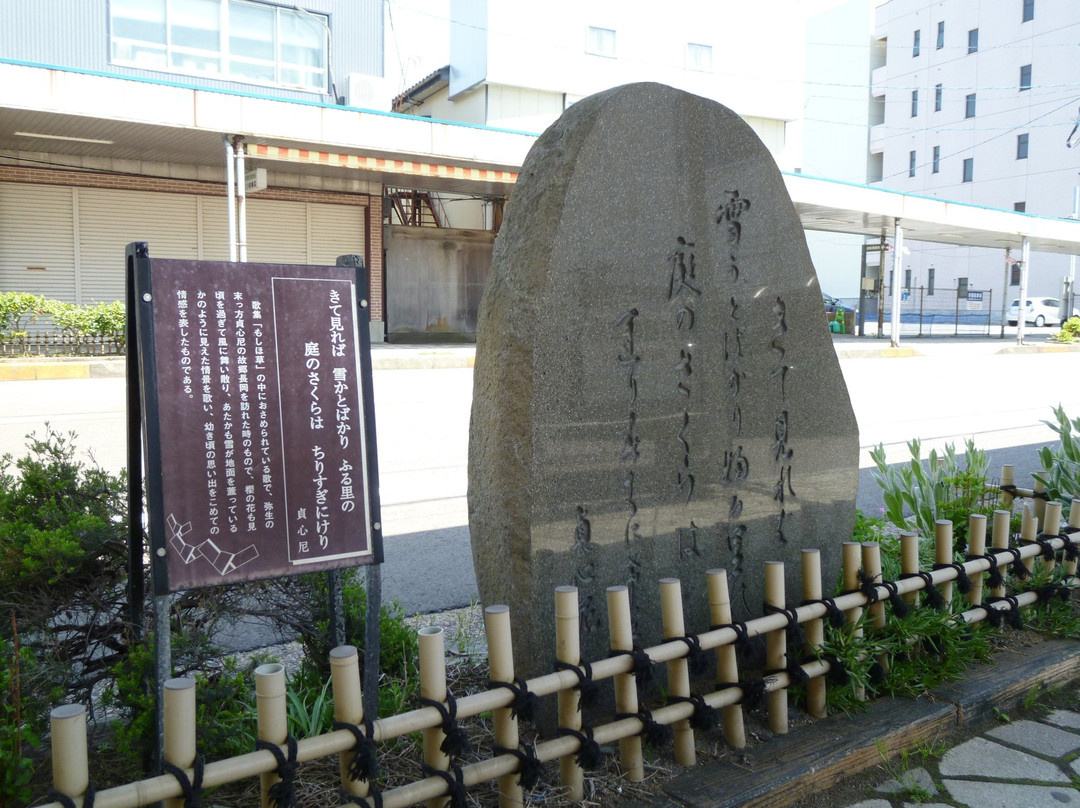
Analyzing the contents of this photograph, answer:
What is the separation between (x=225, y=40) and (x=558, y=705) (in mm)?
19796

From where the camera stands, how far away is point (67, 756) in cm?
187

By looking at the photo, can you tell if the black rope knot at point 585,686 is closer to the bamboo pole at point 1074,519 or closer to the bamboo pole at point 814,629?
the bamboo pole at point 814,629

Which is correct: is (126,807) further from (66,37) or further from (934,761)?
(66,37)

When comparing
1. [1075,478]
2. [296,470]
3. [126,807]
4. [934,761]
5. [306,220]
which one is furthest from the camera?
[306,220]

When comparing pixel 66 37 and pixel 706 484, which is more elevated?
pixel 66 37

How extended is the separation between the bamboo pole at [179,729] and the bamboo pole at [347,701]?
344 millimetres

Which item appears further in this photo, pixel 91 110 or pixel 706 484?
pixel 91 110

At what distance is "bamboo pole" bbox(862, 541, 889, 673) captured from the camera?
132 inches

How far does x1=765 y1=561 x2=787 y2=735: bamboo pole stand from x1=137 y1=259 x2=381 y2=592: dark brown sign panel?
1.43 metres

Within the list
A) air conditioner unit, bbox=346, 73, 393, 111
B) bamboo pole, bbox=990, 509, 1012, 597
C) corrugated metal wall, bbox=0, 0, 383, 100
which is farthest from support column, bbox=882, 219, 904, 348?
bamboo pole, bbox=990, 509, 1012, 597

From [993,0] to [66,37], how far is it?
160 feet

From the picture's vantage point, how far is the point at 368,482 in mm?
2709

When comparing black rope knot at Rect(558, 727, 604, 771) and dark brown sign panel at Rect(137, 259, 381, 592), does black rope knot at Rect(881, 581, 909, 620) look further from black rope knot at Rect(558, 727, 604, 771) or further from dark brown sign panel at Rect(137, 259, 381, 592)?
dark brown sign panel at Rect(137, 259, 381, 592)

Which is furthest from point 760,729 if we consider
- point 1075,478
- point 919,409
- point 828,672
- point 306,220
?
point 306,220
